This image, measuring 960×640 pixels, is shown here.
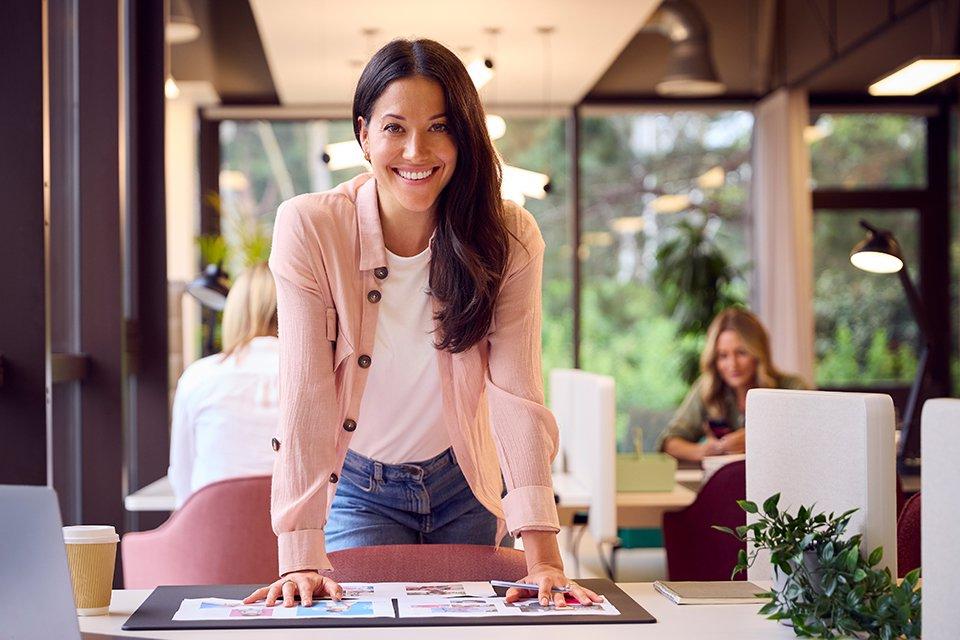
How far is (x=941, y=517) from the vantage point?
146 cm

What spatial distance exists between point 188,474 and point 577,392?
1632mm

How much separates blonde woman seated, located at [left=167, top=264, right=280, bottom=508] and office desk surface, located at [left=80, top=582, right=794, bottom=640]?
1.69m

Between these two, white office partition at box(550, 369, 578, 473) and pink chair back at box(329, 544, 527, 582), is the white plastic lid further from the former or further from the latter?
white office partition at box(550, 369, 578, 473)

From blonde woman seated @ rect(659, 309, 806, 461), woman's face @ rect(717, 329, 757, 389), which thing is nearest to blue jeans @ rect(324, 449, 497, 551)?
blonde woman seated @ rect(659, 309, 806, 461)

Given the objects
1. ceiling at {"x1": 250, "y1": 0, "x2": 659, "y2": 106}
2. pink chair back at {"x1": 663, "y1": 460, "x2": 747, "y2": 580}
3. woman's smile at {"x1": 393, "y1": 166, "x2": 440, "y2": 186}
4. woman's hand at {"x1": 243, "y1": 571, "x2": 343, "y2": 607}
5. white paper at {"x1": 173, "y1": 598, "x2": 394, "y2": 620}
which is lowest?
pink chair back at {"x1": 663, "y1": 460, "x2": 747, "y2": 580}

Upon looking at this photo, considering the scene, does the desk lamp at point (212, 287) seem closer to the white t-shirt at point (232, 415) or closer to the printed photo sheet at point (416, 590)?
the white t-shirt at point (232, 415)

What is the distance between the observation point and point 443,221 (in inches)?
84.7

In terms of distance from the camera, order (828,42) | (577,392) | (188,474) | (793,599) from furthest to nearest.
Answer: (828,42), (577,392), (188,474), (793,599)

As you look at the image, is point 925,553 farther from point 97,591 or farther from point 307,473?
point 97,591

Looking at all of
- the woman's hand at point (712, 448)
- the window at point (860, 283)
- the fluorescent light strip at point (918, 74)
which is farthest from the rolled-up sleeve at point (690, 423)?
the window at point (860, 283)

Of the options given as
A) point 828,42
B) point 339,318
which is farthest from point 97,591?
point 828,42

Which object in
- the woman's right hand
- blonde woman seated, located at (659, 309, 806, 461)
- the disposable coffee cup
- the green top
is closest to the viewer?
the disposable coffee cup

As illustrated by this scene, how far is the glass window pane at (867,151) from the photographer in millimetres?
9094

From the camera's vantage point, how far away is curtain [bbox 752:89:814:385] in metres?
8.80
